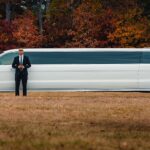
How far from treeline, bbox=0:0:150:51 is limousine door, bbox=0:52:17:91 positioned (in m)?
19.0

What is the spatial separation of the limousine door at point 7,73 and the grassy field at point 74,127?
761 centimetres

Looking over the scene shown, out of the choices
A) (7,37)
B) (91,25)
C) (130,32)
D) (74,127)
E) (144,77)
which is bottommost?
(7,37)

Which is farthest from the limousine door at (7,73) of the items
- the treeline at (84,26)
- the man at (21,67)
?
the treeline at (84,26)

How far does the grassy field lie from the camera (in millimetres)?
7668

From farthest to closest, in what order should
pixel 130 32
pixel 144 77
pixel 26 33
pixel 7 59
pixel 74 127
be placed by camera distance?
1. pixel 26 33
2. pixel 130 32
3. pixel 144 77
4. pixel 7 59
5. pixel 74 127

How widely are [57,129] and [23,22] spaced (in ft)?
109

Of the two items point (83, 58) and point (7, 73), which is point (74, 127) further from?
point (83, 58)

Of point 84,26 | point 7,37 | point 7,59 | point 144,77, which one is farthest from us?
point 84,26

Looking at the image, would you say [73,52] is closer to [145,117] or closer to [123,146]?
[145,117]

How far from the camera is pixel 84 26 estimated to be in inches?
1636

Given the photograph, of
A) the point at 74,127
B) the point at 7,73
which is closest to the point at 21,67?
the point at 7,73

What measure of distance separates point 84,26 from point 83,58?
20.2 meters

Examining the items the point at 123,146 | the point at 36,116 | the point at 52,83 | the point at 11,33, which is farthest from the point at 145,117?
the point at 11,33

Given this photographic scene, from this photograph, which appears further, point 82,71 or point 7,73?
point 82,71
